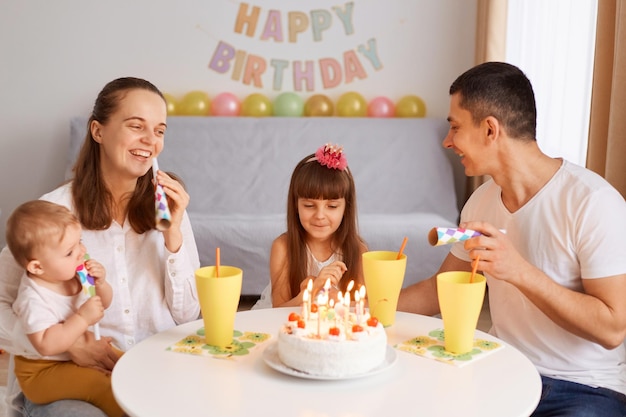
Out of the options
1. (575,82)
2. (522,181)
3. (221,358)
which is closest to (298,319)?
(221,358)

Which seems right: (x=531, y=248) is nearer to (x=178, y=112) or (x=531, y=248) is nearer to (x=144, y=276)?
(x=144, y=276)

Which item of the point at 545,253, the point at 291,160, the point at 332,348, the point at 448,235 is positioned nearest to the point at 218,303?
the point at 332,348

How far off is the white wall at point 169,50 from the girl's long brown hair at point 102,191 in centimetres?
289

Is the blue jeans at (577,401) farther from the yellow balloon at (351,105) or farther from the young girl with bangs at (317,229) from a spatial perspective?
the yellow balloon at (351,105)

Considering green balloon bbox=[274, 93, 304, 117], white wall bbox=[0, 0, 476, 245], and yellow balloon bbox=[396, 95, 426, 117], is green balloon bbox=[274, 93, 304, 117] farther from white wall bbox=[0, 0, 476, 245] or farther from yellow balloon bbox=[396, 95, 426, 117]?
yellow balloon bbox=[396, 95, 426, 117]

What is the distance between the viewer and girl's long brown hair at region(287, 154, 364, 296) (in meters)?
2.34

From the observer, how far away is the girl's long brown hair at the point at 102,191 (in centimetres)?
191

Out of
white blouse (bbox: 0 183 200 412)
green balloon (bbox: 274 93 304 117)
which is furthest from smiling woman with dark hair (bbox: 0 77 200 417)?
green balloon (bbox: 274 93 304 117)

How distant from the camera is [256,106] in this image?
4691mm

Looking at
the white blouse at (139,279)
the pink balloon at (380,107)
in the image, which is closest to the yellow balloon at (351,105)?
the pink balloon at (380,107)

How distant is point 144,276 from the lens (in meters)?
1.94

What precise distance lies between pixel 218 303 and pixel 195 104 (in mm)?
3341

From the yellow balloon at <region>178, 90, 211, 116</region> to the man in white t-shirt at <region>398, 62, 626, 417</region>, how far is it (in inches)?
116

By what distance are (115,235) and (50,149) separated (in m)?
3.17
